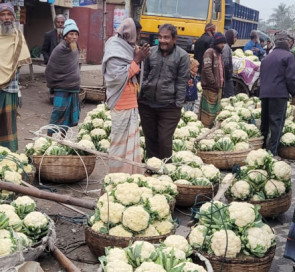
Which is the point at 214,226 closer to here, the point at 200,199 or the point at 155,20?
the point at 200,199

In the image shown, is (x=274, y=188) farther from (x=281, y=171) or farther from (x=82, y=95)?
(x=82, y=95)

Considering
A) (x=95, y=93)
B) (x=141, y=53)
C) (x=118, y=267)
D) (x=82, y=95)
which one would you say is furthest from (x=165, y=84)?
(x=95, y=93)

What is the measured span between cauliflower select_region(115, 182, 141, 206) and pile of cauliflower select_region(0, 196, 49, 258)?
0.65 meters

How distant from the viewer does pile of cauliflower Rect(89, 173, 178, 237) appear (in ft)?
13.4

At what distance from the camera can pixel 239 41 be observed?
2050 centimetres

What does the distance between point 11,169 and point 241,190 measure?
2406mm

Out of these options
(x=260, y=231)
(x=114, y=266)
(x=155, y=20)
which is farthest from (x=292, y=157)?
(x=155, y=20)

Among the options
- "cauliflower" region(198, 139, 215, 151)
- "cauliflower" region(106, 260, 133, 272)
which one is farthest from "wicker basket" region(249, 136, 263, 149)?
"cauliflower" region(106, 260, 133, 272)

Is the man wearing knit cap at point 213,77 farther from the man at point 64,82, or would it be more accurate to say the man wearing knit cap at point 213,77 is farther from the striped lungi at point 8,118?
the striped lungi at point 8,118

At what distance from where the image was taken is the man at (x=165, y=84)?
6.20 metres

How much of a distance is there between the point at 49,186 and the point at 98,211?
6.81 ft

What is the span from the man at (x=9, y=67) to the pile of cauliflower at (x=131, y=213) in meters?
2.55

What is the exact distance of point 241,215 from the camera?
406 centimetres

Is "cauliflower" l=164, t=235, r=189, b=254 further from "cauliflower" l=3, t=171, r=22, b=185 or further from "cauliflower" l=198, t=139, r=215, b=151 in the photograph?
"cauliflower" l=198, t=139, r=215, b=151
